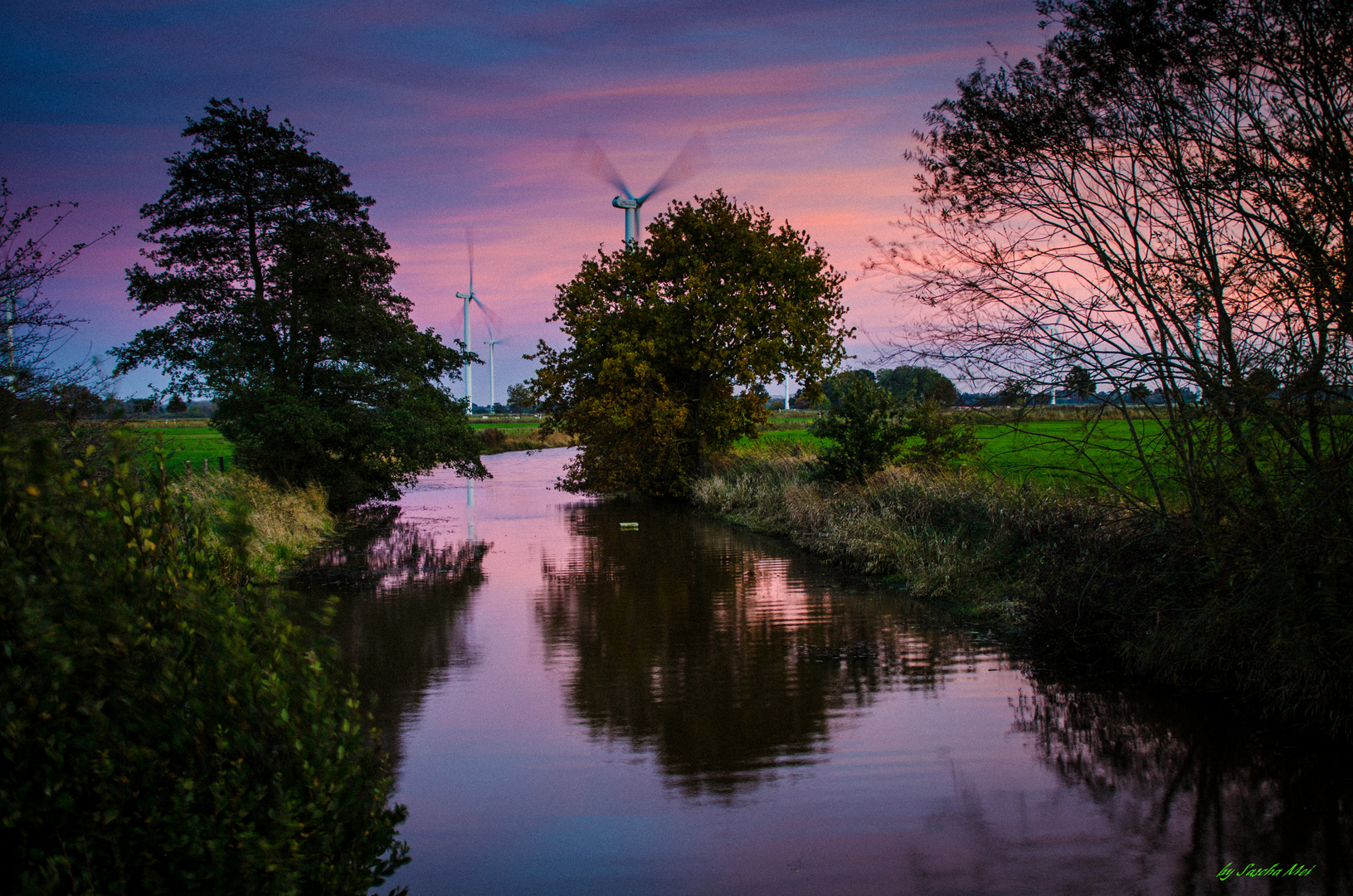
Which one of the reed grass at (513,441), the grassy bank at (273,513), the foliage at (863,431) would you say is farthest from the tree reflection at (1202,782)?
the reed grass at (513,441)

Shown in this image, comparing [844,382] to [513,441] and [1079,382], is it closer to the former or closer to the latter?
[1079,382]

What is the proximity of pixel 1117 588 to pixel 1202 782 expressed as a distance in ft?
9.46

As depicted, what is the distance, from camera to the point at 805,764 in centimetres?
686

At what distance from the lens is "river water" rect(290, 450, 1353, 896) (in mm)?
5180

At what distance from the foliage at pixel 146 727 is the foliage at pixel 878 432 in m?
18.6

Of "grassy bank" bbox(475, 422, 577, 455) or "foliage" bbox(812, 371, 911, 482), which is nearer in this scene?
"foliage" bbox(812, 371, 911, 482)

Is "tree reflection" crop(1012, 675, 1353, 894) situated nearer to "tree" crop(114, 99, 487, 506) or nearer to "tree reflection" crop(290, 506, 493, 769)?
"tree reflection" crop(290, 506, 493, 769)

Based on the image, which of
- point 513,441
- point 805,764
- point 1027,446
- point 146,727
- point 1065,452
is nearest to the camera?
point 146,727

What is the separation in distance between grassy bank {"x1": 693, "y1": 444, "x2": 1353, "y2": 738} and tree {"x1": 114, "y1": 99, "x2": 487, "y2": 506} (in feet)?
49.4

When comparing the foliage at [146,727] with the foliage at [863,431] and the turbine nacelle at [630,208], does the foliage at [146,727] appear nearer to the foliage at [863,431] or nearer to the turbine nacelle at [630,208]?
the foliage at [863,431]

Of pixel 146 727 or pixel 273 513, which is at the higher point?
pixel 146 727

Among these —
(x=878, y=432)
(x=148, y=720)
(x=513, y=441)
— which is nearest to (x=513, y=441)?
(x=513, y=441)

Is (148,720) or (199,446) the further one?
(199,446)

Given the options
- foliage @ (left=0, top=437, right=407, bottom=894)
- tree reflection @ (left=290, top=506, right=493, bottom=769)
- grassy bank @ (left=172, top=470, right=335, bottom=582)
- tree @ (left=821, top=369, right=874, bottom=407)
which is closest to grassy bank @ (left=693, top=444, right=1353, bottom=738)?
tree @ (left=821, top=369, right=874, bottom=407)
